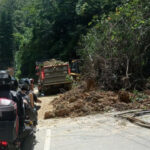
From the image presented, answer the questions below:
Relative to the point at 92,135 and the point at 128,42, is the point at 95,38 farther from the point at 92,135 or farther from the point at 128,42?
the point at 92,135

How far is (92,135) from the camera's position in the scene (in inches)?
283

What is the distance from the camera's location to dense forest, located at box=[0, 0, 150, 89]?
526 inches

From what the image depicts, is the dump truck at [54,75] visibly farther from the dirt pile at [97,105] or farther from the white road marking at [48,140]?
the white road marking at [48,140]

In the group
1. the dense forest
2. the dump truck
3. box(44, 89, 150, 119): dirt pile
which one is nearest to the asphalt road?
box(44, 89, 150, 119): dirt pile

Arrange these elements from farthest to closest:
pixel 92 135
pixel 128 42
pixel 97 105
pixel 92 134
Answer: pixel 128 42
pixel 97 105
pixel 92 134
pixel 92 135

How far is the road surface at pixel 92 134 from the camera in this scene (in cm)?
616

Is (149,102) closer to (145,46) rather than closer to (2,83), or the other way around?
(145,46)

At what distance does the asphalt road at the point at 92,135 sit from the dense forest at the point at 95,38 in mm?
4523

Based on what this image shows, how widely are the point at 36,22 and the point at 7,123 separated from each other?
39016 mm

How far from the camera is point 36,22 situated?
4188 centimetres

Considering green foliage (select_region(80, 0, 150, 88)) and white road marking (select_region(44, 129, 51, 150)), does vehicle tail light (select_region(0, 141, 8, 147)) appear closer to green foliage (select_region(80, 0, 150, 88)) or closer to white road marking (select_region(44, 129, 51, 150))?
white road marking (select_region(44, 129, 51, 150))

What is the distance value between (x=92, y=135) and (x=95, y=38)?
337 inches

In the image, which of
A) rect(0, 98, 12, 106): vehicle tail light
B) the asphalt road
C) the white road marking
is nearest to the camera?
rect(0, 98, 12, 106): vehicle tail light

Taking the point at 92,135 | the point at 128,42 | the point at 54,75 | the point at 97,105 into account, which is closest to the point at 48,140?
the point at 92,135
